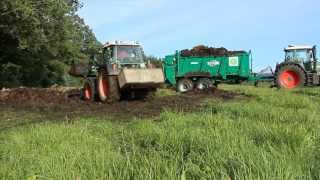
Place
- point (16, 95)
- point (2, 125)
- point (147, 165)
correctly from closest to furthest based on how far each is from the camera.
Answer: point (147, 165), point (2, 125), point (16, 95)

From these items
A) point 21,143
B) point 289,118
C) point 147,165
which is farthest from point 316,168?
point 289,118

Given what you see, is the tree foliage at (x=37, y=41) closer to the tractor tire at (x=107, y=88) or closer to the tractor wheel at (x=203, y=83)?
the tractor tire at (x=107, y=88)

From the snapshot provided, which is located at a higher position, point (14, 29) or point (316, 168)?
point (14, 29)


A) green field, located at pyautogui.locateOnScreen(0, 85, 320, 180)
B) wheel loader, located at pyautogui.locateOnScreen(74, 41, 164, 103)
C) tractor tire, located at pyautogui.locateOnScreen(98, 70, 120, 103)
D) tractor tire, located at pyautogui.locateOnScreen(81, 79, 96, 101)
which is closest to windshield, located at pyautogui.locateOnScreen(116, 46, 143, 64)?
wheel loader, located at pyautogui.locateOnScreen(74, 41, 164, 103)

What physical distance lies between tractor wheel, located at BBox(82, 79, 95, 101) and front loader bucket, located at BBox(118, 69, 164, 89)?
227cm

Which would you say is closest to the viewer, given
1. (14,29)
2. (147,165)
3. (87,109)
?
(147,165)

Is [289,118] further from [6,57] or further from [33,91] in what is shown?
[6,57]

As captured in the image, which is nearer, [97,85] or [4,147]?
[4,147]

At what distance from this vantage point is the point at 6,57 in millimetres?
38406

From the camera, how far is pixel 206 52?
33531 mm

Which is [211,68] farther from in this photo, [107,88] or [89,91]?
[107,88]

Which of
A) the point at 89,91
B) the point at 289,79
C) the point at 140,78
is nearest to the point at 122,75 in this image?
the point at 140,78

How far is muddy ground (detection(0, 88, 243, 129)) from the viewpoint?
53.8ft

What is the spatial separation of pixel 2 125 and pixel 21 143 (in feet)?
18.1
